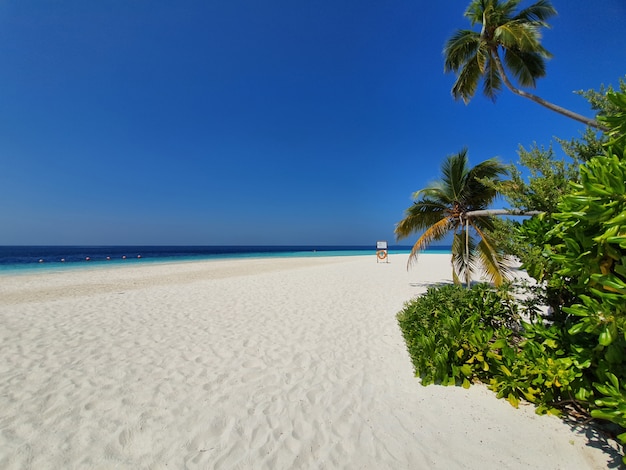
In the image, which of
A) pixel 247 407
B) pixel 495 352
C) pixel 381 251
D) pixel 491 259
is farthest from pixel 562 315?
pixel 381 251

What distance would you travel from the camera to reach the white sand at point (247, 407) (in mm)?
2439

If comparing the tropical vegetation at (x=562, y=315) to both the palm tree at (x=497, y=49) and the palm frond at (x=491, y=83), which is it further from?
the palm frond at (x=491, y=83)

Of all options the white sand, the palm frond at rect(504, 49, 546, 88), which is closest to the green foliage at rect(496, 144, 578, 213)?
the white sand

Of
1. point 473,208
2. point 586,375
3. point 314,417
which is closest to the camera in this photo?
point 586,375

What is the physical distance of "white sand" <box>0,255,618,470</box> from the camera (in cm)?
244

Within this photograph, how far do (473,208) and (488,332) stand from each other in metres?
7.78

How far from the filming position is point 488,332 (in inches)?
141

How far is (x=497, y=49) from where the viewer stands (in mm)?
8312

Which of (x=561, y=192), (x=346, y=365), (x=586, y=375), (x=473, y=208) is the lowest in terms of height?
(x=346, y=365)

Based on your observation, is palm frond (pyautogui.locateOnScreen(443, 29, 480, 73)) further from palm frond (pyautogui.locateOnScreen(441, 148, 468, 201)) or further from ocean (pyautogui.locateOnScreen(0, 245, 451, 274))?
ocean (pyautogui.locateOnScreen(0, 245, 451, 274))

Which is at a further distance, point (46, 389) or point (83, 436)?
point (46, 389)

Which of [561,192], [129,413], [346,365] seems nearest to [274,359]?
[346,365]

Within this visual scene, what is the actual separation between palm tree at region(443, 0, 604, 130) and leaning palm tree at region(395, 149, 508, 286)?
8.58 ft

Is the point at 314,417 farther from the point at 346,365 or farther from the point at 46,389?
the point at 46,389
